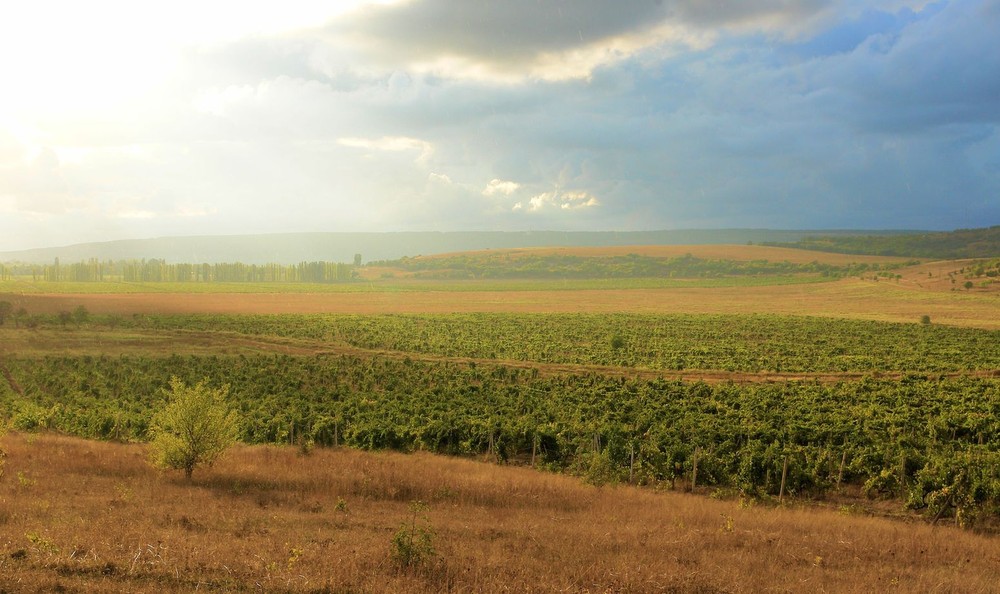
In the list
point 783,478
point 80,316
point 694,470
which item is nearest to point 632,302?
point 80,316

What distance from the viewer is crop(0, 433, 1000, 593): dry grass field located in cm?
1005

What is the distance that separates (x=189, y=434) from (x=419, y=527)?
9457 mm

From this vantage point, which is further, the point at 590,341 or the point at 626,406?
the point at 590,341

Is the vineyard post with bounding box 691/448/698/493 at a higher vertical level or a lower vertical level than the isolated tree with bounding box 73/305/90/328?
lower

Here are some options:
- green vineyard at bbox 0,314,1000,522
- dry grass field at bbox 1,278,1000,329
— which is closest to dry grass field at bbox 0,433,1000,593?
green vineyard at bbox 0,314,1000,522

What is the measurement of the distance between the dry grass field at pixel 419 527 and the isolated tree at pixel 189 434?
591 millimetres

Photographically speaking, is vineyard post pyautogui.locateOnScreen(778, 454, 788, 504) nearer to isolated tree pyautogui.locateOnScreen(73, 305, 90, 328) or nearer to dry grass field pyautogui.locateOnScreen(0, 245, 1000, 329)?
isolated tree pyautogui.locateOnScreen(73, 305, 90, 328)

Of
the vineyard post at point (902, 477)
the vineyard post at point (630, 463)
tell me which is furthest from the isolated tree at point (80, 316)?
the vineyard post at point (902, 477)

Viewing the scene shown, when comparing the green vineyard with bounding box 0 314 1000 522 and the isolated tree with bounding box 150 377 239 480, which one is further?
the green vineyard with bounding box 0 314 1000 522

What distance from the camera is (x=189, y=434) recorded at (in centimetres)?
1883

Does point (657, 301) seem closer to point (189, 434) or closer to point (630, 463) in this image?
point (630, 463)

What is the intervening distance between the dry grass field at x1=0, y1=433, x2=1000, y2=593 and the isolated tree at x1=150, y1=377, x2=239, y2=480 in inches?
23.2

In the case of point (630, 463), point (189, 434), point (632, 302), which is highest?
point (189, 434)

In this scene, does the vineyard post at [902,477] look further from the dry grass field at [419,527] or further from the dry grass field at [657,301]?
the dry grass field at [657,301]
